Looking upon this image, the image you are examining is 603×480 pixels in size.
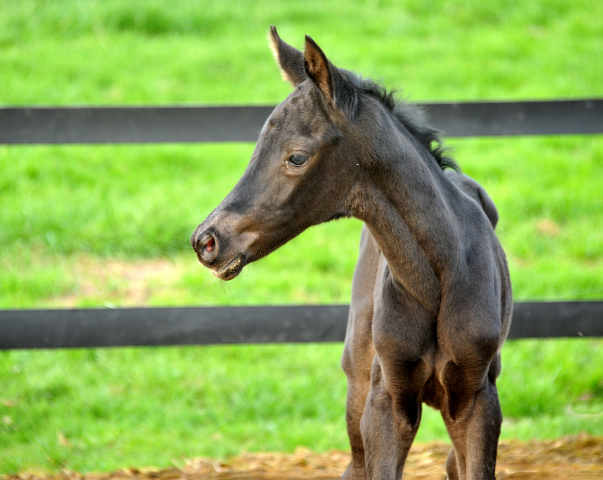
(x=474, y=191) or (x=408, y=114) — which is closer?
(x=408, y=114)

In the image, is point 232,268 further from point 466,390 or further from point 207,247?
point 466,390

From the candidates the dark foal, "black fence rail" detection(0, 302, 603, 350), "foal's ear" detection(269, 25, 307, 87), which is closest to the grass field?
"black fence rail" detection(0, 302, 603, 350)

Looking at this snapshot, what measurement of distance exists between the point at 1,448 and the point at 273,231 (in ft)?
8.74

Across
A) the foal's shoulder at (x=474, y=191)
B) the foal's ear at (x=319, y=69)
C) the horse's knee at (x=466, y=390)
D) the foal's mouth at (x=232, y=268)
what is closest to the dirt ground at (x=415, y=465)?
the horse's knee at (x=466, y=390)

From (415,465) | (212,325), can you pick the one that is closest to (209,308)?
(212,325)

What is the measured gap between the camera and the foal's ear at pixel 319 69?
2.10 metres

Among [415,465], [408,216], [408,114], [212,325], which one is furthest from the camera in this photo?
[212,325]

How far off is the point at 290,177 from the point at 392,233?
1.20ft

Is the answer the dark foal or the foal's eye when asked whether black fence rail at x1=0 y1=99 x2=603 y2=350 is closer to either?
the dark foal

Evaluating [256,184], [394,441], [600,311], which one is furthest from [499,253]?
[600,311]

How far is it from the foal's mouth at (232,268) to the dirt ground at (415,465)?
1.56m

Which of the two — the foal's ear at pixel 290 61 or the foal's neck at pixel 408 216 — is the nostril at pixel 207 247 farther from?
the foal's ear at pixel 290 61

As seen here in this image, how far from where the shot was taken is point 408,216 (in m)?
2.32

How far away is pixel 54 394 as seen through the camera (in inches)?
187
